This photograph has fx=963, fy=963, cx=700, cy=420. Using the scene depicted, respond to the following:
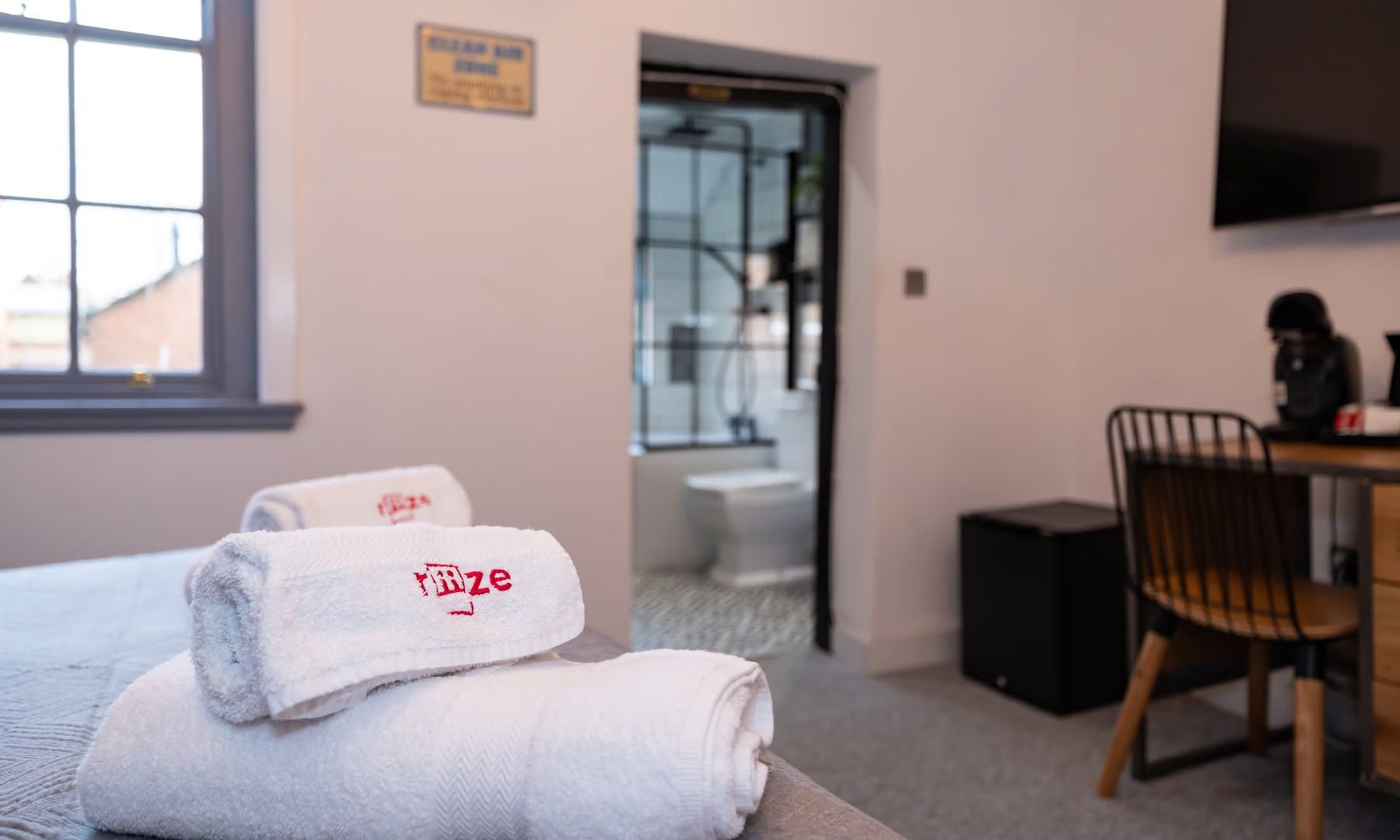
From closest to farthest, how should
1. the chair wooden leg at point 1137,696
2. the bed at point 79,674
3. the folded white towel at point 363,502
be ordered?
the bed at point 79,674 → the folded white towel at point 363,502 → the chair wooden leg at point 1137,696

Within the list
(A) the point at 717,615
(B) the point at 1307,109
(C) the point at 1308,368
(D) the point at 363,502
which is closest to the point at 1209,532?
(C) the point at 1308,368

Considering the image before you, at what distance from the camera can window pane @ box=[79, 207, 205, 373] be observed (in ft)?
7.04

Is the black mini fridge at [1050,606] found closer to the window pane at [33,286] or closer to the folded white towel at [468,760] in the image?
the folded white towel at [468,760]

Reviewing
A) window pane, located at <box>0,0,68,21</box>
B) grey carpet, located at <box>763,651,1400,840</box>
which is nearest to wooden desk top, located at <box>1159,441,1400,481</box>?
grey carpet, located at <box>763,651,1400,840</box>

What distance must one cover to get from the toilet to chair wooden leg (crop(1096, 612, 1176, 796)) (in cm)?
201

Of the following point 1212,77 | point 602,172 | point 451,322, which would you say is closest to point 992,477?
point 1212,77

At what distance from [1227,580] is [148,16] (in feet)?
8.69

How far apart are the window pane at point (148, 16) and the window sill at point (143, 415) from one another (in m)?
0.83

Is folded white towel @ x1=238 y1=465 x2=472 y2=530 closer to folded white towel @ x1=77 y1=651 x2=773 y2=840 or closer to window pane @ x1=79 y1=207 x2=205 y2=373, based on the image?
folded white towel @ x1=77 y1=651 x2=773 y2=840

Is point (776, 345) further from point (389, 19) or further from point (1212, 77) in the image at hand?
point (389, 19)

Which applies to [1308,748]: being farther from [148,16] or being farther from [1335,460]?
[148,16]

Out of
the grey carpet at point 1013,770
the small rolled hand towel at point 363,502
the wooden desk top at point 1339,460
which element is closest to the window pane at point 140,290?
the small rolled hand towel at point 363,502

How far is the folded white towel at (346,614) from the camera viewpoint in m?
0.64

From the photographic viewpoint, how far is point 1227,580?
78.1 inches
